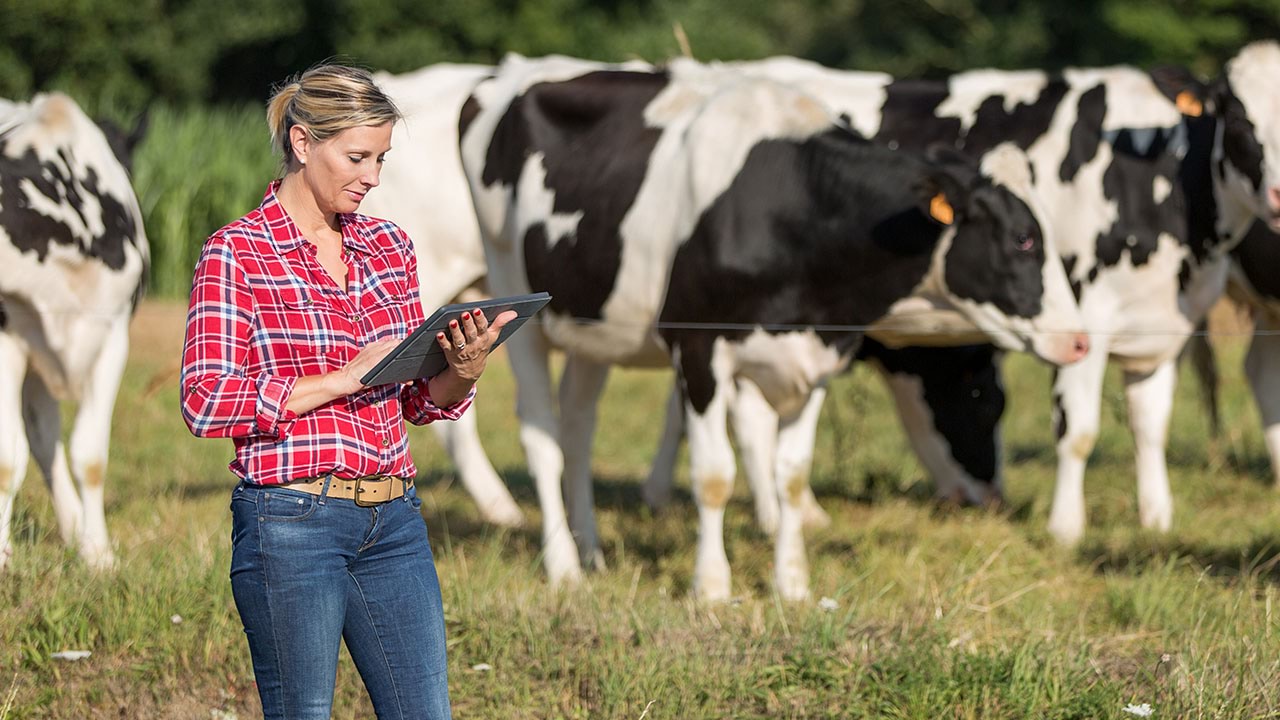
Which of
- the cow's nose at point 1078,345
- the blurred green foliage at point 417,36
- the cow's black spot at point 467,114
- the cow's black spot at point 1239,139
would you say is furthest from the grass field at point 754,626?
Answer: the blurred green foliage at point 417,36

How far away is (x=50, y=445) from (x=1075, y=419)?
5.08m

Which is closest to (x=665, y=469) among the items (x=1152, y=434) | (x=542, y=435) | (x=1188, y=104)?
(x=542, y=435)

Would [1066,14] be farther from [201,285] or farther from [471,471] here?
[201,285]

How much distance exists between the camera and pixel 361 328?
11.6 ft

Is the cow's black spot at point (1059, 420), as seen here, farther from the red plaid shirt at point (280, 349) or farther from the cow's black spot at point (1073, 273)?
the red plaid shirt at point (280, 349)

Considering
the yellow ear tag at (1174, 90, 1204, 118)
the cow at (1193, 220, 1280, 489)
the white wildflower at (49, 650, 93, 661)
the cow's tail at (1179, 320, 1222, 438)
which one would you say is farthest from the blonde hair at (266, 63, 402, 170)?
the cow's tail at (1179, 320, 1222, 438)

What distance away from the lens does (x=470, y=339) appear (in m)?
3.35

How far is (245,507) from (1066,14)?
31108 mm

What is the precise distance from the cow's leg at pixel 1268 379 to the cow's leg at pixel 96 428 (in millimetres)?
6311

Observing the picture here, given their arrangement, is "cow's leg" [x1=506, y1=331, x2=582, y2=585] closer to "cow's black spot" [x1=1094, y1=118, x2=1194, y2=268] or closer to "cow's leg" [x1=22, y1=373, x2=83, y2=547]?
"cow's leg" [x1=22, y1=373, x2=83, y2=547]

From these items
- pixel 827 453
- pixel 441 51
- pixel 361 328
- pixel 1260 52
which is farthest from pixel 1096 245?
pixel 441 51

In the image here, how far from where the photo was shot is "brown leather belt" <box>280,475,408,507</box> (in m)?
3.38

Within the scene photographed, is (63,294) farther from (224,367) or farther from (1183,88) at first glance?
(1183,88)

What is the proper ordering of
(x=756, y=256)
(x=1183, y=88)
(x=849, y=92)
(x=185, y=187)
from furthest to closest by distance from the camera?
(x=185, y=187)
(x=849, y=92)
(x=1183, y=88)
(x=756, y=256)
